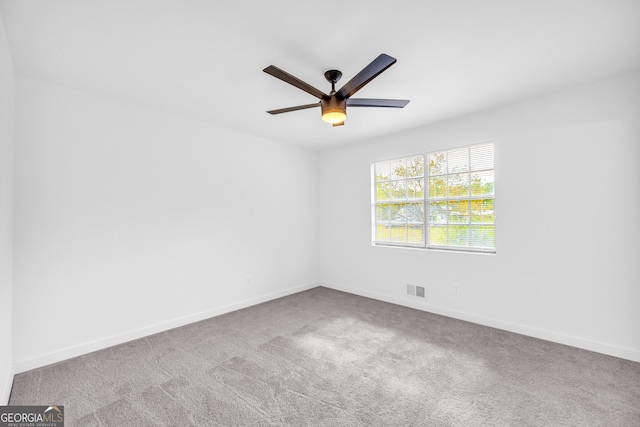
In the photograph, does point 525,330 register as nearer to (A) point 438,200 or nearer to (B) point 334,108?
(A) point 438,200

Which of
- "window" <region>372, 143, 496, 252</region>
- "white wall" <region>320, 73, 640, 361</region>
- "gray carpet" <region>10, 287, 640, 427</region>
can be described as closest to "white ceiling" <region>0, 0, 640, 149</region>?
"white wall" <region>320, 73, 640, 361</region>

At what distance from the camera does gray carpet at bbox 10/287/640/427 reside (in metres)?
1.92

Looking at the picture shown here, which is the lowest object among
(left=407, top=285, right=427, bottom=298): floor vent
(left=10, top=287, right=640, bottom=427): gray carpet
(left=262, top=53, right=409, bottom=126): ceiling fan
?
(left=10, top=287, right=640, bottom=427): gray carpet

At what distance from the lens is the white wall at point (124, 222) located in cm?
257

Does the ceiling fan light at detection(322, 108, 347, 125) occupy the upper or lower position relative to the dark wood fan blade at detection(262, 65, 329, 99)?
lower

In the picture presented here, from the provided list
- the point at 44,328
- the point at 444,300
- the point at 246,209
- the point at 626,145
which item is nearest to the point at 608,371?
the point at 444,300

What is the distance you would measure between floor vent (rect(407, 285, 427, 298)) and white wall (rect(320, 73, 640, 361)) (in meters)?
0.07

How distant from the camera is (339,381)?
7.60 feet

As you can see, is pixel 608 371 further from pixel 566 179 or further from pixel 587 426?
pixel 566 179

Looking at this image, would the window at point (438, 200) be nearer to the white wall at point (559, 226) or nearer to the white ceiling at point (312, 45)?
the white wall at point (559, 226)

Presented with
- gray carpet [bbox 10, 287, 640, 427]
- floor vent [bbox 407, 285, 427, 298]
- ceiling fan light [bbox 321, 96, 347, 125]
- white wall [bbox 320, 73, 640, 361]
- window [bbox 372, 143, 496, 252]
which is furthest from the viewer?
floor vent [bbox 407, 285, 427, 298]

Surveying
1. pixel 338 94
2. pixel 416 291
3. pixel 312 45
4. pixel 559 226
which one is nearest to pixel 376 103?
pixel 338 94

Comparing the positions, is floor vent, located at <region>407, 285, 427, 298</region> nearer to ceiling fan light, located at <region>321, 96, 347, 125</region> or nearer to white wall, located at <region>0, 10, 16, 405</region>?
ceiling fan light, located at <region>321, 96, 347, 125</region>

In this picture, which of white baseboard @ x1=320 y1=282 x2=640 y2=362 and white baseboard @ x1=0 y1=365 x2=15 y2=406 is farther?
white baseboard @ x1=320 y1=282 x2=640 y2=362
